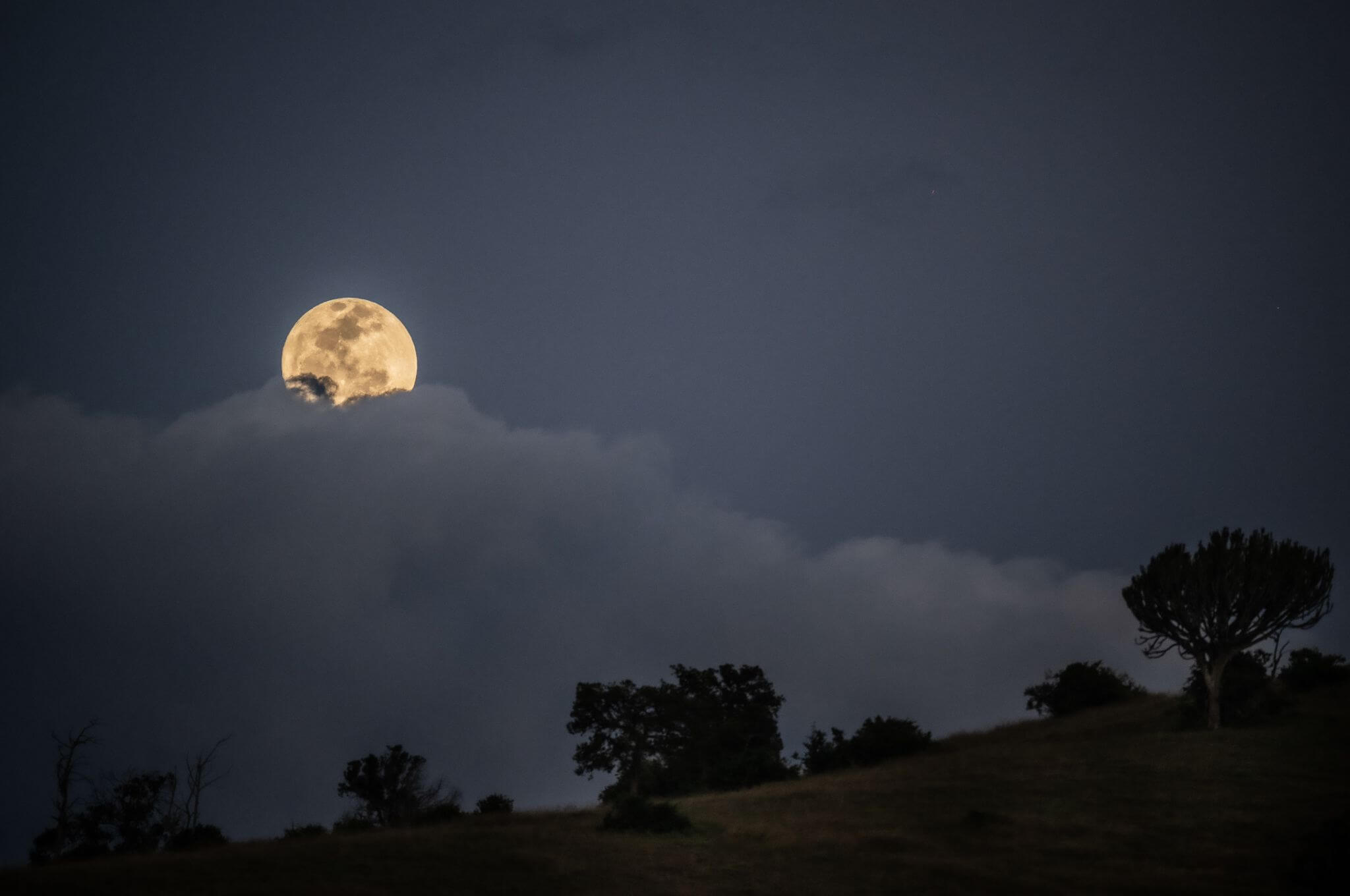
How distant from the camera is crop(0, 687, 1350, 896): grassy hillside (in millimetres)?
18656

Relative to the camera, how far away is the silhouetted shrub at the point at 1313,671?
36594mm

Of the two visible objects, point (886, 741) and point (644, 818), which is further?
point (886, 741)

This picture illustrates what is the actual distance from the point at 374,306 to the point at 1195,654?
168ft

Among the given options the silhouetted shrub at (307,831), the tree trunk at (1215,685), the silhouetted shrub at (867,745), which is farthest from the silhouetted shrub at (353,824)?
the tree trunk at (1215,685)

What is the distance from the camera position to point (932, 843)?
2239cm

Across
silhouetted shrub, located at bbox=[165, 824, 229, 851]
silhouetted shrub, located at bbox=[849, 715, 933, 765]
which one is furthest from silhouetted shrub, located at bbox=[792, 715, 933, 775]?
silhouetted shrub, located at bbox=[165, 824, 229, 851]

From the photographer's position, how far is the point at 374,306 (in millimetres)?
59625

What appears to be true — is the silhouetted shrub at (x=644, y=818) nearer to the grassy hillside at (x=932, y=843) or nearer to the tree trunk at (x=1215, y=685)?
the grassy hillside at (x=932, y=843)

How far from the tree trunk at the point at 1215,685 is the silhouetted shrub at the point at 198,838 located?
35.1 m

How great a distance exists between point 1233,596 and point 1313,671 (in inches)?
326

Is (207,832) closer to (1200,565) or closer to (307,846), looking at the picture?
(307,846)

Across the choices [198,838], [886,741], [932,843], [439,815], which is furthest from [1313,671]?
[198,838]

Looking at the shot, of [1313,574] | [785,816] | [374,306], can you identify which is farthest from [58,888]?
[374,306]

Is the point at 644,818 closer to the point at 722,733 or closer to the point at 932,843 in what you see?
the point at 932,843
